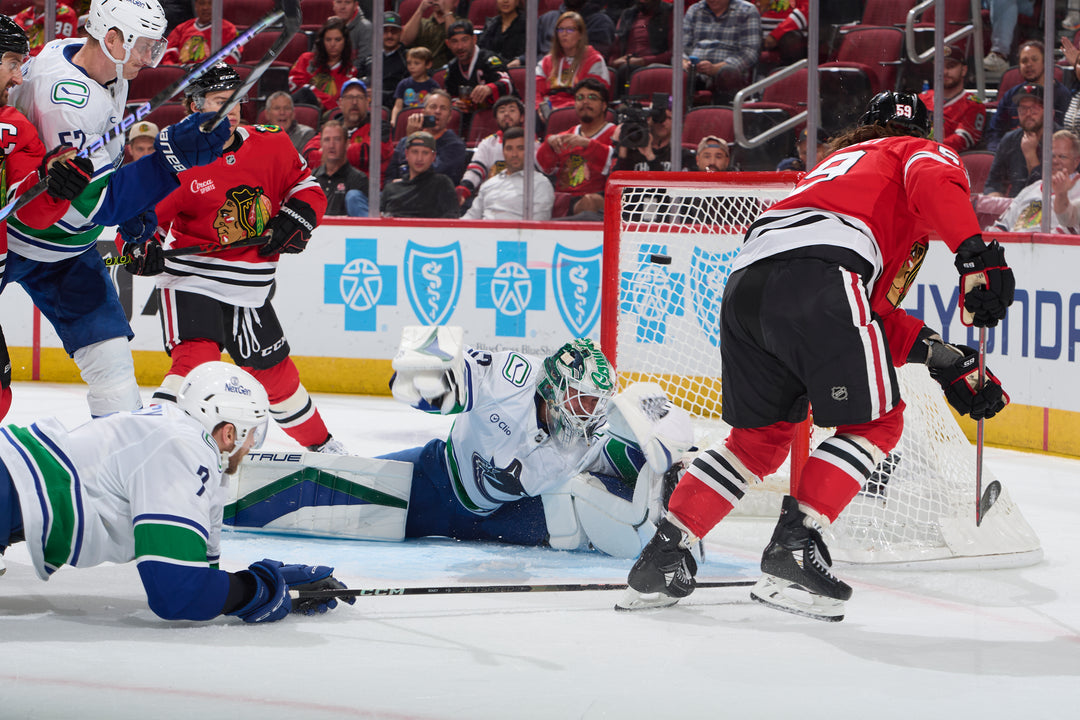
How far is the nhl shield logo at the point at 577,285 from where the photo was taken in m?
5.85

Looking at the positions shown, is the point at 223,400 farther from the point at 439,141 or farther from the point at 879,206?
the point at 439,141

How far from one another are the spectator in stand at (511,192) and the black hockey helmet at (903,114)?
3.27m

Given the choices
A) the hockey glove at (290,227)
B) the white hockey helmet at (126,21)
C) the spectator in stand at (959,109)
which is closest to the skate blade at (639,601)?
the hockey glove at (290,227)

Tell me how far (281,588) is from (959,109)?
3838 millimetres

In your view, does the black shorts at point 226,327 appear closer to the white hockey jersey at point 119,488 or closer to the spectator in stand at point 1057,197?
the white hockey jersey at point 119,488

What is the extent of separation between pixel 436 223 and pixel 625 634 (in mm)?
3809

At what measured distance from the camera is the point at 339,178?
6.18 metres

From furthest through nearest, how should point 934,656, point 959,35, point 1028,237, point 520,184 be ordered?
point 520,184 → point 959,35 → point 1028,237 → point 934,656

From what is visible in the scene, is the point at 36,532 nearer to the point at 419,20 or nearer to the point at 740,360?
the point at 740,360

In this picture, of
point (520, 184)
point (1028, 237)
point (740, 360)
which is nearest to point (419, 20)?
point (520, 184)

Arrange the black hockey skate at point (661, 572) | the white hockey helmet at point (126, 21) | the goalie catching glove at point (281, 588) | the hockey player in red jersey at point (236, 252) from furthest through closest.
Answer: the hockey player in red jersey at point (236, 252)
the white hockey helmet at point (126, 21)
the black hockey skate at point (661, 572)
the goalie catching glove at point (281, 588)

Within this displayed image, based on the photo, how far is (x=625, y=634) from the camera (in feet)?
8.02

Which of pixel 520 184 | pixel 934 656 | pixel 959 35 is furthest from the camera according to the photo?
pixel 520 184

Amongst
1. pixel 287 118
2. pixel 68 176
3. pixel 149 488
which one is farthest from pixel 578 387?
pixel 287 118
